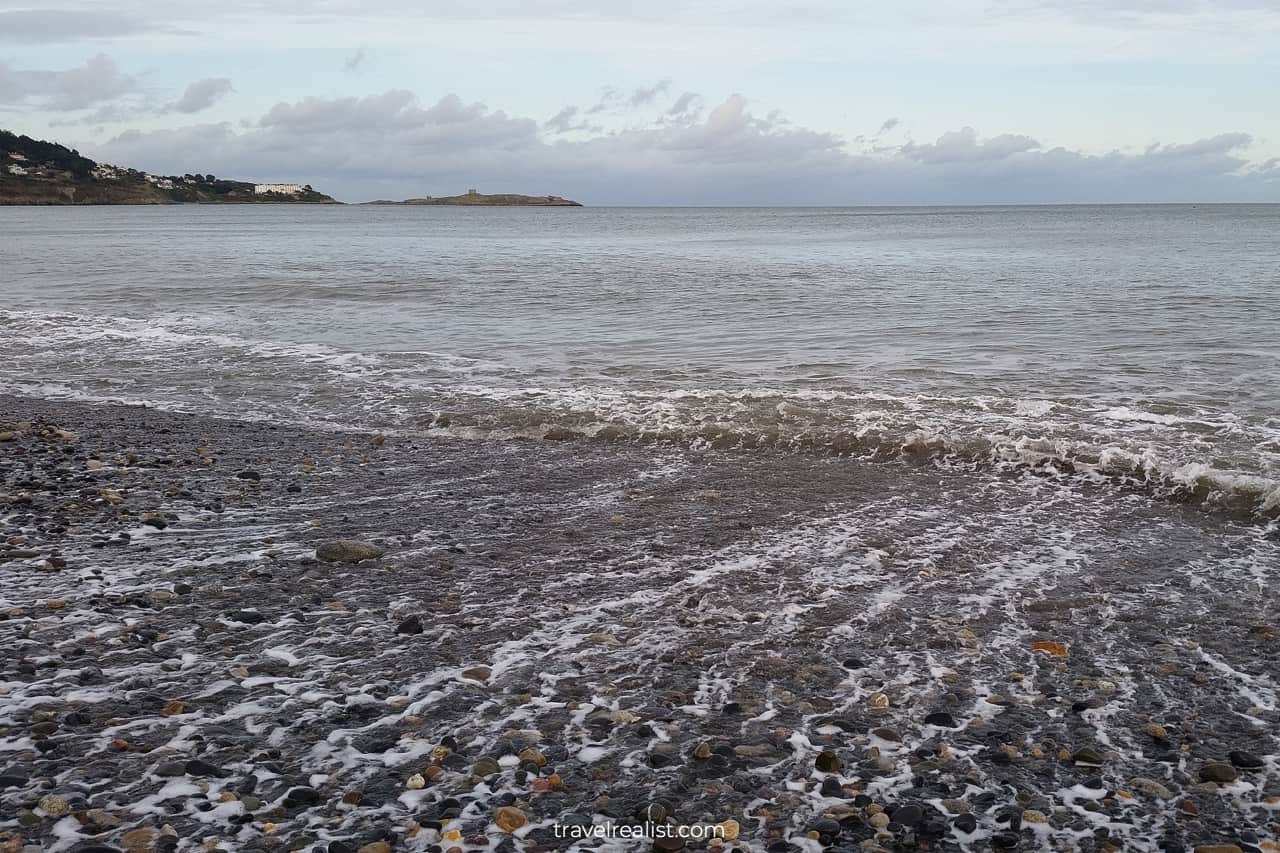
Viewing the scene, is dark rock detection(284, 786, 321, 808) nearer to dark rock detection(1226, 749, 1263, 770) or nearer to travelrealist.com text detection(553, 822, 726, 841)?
travelrealist.com text detection(553, 822, 726, 841)

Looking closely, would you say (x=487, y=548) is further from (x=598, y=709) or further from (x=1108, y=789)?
(x=1108, y=789)

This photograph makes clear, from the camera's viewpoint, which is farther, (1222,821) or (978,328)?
(978,328)

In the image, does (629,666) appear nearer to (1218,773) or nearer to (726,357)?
(1218,773)

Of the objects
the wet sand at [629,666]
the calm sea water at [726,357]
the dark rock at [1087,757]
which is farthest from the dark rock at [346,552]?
the dark rock at [1087,757]

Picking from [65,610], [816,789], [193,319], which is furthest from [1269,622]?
[193,319]

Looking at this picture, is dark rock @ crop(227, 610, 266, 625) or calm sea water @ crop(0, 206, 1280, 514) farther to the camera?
calm sea water @ crop(0, 206, 1280, 514)

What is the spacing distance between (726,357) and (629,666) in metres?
14.1

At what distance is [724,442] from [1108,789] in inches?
321

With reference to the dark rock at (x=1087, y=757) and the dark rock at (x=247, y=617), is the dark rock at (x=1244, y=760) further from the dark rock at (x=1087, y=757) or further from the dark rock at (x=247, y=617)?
the dark rock at (x=247, y=617)

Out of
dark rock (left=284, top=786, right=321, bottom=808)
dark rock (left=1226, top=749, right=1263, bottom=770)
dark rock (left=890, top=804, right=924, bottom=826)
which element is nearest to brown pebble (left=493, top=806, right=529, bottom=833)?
dark rock (left=284, top=786, right=321, bottom=808)

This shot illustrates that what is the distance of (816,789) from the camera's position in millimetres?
4734

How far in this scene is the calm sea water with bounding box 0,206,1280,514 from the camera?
12.7 m

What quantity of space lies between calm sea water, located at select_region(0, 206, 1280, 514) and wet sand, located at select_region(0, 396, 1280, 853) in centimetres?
267

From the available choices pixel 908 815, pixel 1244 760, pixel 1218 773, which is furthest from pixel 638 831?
pixel 1244 760
